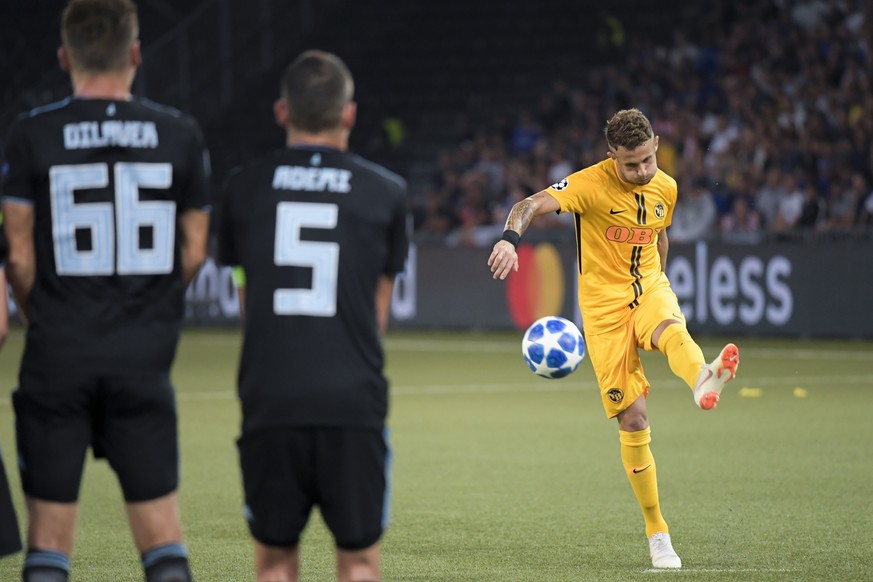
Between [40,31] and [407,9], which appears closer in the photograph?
[40,31]

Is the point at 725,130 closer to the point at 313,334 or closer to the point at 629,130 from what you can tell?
the point at 629,130

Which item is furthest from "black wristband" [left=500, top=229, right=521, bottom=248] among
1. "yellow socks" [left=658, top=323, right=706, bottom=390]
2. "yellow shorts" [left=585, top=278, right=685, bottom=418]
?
"yellow socks" [left=658, top=323, right=706, bottom=390]

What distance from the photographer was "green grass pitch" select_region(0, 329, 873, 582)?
6.85m

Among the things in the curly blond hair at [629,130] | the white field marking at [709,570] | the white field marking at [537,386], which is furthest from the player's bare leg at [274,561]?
the white field marking at [537,386]

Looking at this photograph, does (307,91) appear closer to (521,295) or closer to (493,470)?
(493,470)

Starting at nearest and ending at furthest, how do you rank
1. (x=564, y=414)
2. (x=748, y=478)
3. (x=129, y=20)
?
(x=129, y=20) → (x=748, y=478) → (x=564, y=414)

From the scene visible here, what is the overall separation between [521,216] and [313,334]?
327cm

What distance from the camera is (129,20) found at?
450 centimetres

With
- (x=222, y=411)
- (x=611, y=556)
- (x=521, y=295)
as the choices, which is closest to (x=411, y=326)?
(x=521, y=295)

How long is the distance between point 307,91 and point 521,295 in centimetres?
1798

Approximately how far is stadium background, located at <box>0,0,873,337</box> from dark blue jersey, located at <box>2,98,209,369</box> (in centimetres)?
1623

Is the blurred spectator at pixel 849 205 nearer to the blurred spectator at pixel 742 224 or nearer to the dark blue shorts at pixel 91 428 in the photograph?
the blurred spectator at pixel 742 224

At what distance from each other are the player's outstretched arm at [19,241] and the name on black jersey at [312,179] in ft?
2.62

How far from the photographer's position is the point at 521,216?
288 inches
